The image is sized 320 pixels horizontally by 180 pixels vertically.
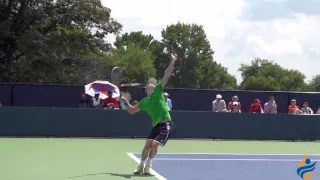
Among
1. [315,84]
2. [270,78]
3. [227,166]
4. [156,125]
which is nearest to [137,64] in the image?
[270,78]

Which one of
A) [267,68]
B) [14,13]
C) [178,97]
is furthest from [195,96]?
[267,68]

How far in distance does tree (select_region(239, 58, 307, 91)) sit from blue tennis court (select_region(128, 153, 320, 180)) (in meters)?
99.0

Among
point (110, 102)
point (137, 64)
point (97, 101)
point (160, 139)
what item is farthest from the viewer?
point (137, 64)

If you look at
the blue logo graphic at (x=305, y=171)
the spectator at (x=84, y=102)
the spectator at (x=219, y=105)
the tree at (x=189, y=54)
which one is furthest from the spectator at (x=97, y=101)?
the tree at (x=189, y=54)

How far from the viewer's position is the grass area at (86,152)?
10.00 m

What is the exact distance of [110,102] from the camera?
64.4ft

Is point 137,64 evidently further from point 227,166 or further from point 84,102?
point 227,166

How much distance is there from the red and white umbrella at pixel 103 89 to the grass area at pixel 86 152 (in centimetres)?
244

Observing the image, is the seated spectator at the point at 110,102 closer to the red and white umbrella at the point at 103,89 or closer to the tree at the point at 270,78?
the red and white umbrella at the point at 103,89

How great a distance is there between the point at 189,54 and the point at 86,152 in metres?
75.1

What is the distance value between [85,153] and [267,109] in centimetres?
955

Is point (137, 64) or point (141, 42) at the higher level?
point (141, 42)

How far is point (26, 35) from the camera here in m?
35.2

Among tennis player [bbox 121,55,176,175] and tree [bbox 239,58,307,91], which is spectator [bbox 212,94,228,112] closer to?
tennis player [bbox 121,55,176,175]
